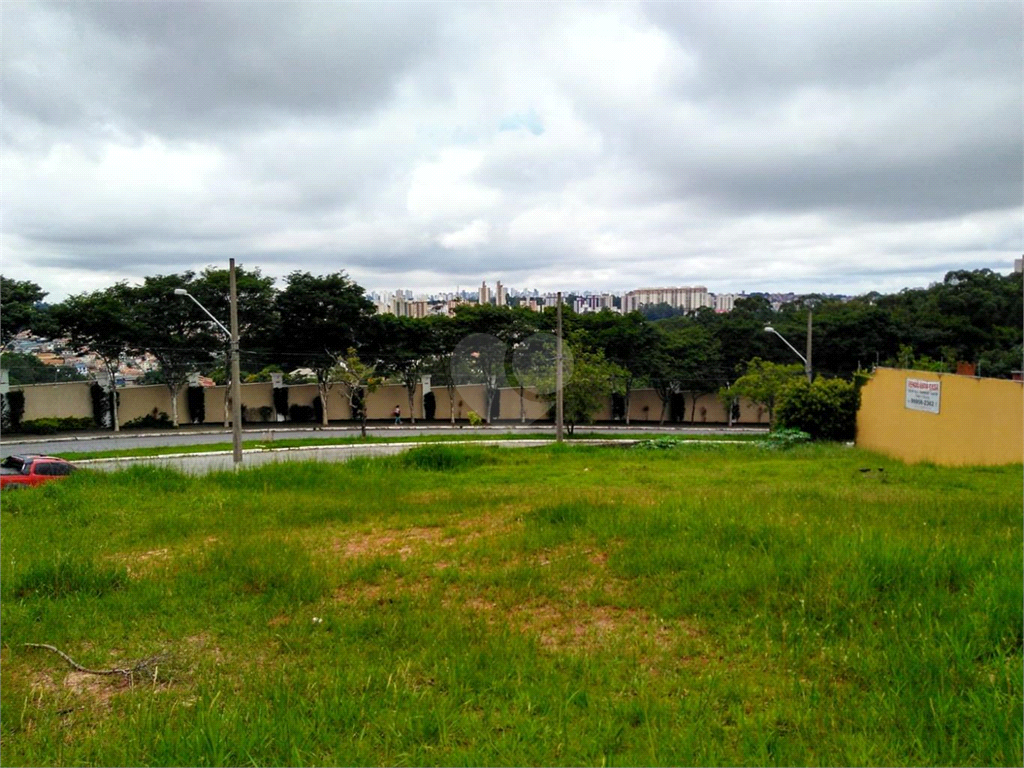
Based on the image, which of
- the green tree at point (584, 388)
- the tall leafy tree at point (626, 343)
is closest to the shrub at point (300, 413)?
the green tree at point (584, 388)

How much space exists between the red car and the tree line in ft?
44.2

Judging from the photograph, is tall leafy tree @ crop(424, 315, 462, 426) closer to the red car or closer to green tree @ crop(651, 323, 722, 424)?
green tree @ crop(651, 323, 722, 424)

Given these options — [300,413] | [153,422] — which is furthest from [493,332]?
[153,422]

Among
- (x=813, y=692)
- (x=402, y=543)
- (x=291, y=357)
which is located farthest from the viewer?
(x=291, y=357)

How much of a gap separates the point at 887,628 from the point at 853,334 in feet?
137

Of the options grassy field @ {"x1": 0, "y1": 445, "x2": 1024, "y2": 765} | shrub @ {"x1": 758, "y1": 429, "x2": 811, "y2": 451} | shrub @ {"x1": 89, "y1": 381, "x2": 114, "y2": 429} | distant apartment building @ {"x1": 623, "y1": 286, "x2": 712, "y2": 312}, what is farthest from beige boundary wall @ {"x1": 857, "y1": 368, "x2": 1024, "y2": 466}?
distant apartment building @ {"x1": 623, "y1": 286, "x2": 712, "y2": 312}

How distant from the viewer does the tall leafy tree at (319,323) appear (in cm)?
3403

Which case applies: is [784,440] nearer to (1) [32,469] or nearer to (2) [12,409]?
(1) [32,469]

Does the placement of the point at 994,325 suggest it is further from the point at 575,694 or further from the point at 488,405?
the point at 575,694

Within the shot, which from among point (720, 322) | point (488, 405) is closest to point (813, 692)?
point (488, 405)

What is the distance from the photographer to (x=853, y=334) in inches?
1622

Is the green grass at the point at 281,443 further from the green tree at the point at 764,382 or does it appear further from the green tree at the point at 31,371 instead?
the green tree at the point at 31,371

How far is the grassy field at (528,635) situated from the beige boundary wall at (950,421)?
294 inches

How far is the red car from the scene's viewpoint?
1354 centimetres
